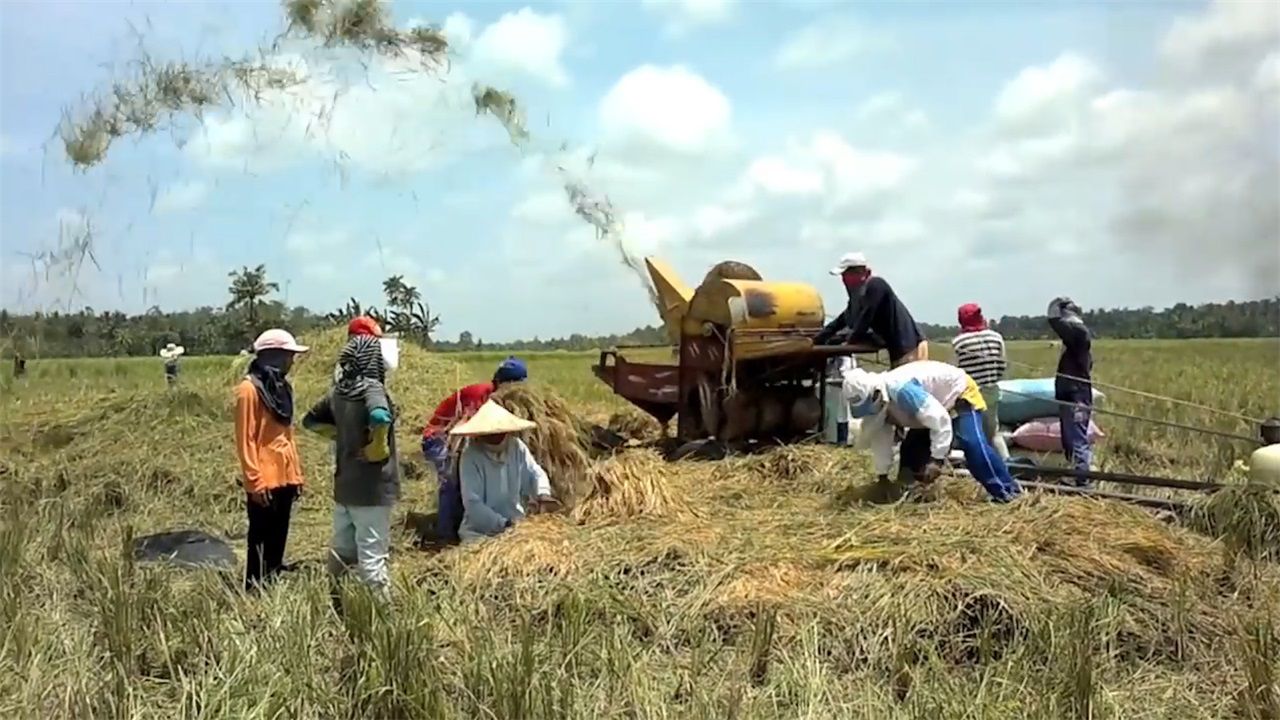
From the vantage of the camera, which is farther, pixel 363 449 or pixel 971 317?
pixel 971 317

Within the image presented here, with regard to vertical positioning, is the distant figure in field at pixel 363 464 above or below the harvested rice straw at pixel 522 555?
above

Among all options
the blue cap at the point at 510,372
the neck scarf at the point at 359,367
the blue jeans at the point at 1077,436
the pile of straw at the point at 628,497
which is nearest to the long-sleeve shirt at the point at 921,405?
the pile of straw at the point at 628,497

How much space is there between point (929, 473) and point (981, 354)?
1897mm

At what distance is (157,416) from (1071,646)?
350 inches

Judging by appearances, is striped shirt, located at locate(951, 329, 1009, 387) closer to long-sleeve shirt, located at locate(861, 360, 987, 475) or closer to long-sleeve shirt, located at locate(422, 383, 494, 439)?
long-sleeve shirt, located at locate(861, 360, 987, 475)

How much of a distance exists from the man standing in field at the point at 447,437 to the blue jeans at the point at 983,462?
2.83m

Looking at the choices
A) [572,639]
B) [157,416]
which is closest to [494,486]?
[572,639]

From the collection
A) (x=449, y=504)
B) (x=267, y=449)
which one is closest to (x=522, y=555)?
(x=449, y=504)

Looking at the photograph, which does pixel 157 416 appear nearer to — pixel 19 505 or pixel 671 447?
pixel 19 505

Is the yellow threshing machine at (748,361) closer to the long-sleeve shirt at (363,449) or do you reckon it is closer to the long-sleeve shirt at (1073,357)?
the long-sleeve shirt at (1073,357)

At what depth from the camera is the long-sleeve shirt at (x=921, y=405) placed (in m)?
6.59

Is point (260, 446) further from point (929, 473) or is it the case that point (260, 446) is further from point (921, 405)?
point (929, 473)

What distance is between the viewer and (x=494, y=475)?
6.68 metres

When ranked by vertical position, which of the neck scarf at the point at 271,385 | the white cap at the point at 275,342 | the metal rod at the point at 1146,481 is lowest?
the metal rod at the point at 1146,481
